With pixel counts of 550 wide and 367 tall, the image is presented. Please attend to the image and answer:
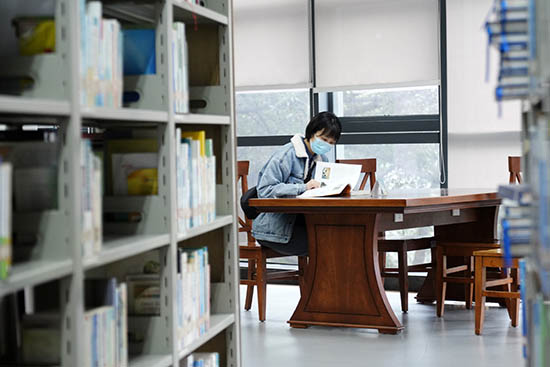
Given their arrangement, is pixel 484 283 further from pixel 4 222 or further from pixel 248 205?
pixel 4 222

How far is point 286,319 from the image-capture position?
4.89m

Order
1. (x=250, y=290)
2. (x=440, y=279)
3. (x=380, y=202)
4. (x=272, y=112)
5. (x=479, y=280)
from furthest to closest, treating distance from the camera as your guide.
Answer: (x=272, y=112)
(x=250, y=290)
(x=440, y=279)
(x=479, y=280)
(x=380, y=202)

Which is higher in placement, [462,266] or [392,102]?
[392,102]

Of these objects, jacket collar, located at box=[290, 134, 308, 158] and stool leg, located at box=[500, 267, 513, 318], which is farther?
jacket collar, located at box=[290, 134, 308, 158]

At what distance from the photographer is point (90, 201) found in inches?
74.6

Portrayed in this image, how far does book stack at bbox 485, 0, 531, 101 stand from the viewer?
1549 mm

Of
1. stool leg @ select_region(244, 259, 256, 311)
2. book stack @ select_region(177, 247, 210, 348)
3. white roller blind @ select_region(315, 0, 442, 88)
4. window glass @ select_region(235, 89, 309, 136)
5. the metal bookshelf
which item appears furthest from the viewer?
window glass @ select_region(235, 89, 309, 136)

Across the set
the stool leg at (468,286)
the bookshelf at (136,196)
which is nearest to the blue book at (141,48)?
the bookshelf at (136,196)

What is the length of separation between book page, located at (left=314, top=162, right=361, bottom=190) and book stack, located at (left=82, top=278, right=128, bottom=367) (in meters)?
2.56

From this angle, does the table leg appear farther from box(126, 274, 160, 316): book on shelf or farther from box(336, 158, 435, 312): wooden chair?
box(126, 274, 160, 316): book on shelf

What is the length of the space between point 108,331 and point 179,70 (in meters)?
0.82

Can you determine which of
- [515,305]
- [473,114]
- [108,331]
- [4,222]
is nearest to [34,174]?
[4,222]

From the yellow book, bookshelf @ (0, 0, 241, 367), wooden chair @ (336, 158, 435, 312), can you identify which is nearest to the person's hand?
wooden chair @ (336, 158, 435, 312)

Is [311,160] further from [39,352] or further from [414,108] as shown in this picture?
[39,352]
